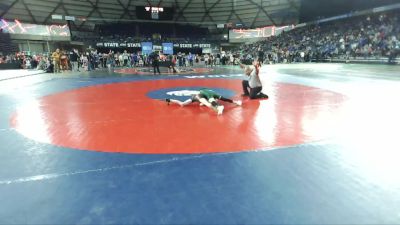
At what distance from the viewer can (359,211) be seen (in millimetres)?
2109

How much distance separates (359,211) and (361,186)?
1.52 feet

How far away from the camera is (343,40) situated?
28516mm

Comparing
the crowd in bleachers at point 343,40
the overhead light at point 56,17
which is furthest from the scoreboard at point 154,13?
the crowd in bleachers at point 343,40

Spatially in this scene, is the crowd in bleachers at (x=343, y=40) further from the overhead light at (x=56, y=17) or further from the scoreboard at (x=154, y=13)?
the overhead light at (x=56, y=17)

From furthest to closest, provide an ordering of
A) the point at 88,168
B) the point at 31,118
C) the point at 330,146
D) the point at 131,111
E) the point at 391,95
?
the point at 391,95 → the point at 131,111 → the point at 31,118 → the point at 330,146 → the point at 88,168

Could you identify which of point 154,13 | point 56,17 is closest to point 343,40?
point 154,13

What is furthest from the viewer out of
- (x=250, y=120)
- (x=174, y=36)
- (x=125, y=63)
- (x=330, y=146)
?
(x=174, y=36)

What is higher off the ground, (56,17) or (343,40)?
(56,17)

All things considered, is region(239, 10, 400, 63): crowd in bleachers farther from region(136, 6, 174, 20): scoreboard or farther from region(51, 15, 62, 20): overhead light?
region(51, 15, 62, 20): overhead light

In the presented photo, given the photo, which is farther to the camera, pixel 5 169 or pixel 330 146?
pixel 330 146

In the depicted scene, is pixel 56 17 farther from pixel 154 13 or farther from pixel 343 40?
pixel 343 40

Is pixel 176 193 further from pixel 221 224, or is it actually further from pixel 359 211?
pixel 359 211

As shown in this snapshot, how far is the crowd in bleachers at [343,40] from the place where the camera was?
79.5ft

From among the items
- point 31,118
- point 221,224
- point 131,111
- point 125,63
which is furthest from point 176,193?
point 125,63
